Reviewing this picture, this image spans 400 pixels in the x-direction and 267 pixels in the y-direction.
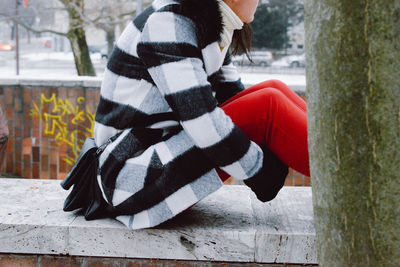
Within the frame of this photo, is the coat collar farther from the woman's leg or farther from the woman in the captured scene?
the woman's leg

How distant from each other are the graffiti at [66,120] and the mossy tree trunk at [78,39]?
1172cm

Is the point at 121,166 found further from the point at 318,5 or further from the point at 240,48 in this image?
the point at 318,5

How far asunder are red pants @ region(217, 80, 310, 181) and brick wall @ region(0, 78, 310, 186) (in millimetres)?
4501

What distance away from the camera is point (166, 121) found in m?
2.16

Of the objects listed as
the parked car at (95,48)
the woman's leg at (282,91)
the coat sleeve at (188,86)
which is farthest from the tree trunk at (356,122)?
the parked car at (95,48)

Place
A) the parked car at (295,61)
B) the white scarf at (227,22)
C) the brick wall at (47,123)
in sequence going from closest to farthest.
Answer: the white scarf at (227,22) < the brick wall at (47,123) < the parked car at (295,61)

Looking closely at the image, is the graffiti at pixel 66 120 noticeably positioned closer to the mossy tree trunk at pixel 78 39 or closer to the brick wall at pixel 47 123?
the brick wall at pixel 47 123

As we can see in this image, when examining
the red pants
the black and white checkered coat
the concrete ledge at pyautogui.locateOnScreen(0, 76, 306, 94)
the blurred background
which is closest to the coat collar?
the black and white checkered coat

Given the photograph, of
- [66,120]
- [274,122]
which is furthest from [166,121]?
[66,120]

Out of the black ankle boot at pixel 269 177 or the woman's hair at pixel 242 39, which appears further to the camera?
the woman's hair at pixel 242 39

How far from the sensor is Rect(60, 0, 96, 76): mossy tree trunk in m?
18.5

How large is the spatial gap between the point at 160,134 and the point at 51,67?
30542 millimetres

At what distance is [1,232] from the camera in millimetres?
2256

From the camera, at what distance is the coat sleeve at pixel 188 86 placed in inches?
77.6
